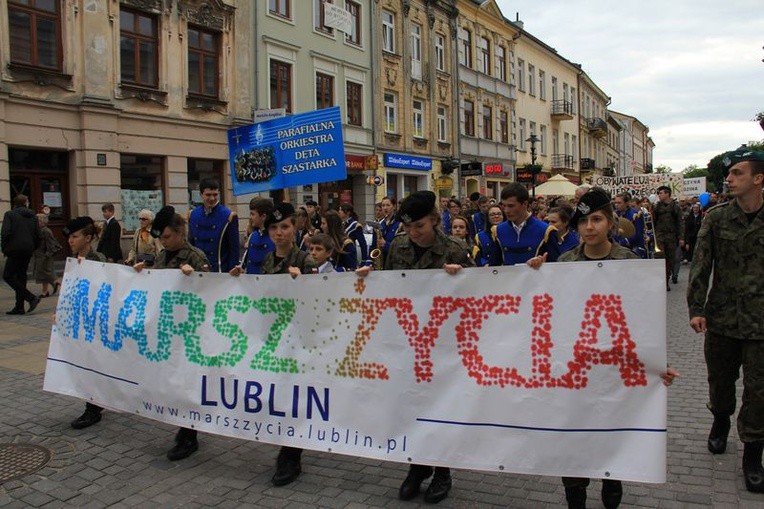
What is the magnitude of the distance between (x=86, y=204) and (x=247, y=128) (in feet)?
33.6

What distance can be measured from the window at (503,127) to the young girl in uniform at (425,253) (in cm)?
3512

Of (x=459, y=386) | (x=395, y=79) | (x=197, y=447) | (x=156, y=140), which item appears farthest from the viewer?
(x=395, y=79)

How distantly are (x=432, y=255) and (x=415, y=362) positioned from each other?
0.70 meters

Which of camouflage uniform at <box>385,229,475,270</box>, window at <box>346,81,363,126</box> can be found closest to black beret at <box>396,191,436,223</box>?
camouflage uniform at <box>385,229,475,270</box>

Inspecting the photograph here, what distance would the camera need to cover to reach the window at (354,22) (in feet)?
83.9

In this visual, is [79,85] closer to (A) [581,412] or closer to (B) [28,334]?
(B) [28,334]

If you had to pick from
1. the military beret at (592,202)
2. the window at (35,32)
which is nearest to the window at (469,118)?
the window at (35,32)

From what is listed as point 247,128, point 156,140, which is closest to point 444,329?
point 247,128

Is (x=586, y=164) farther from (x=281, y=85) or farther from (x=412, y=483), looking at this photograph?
(x=412, y=483)

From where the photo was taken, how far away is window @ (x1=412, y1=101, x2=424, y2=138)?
29.9 metres

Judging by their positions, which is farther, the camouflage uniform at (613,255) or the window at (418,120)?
the window at (418,120)

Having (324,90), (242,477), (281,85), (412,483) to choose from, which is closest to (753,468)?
(412,483)

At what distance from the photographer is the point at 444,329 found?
3725 mm

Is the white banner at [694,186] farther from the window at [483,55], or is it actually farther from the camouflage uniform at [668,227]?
the camouflage uniform at [668,227]
